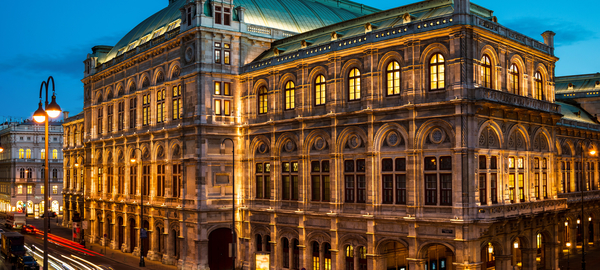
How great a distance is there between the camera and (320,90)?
4428 cm

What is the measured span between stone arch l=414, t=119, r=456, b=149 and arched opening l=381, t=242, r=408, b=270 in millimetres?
7814

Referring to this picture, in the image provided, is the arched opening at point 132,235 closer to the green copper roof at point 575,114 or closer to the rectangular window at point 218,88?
the rectangular window at point 218,88

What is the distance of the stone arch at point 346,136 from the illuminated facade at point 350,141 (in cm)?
13

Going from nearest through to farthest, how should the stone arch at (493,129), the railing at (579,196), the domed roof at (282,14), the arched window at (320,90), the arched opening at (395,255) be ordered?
the stone arch at (493,129) < the arched opening at (395,255) < the arched window at (320,90) < the domed roof at (282,14) < the railing at (579,196)

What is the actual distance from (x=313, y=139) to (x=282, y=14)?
63.2 ft

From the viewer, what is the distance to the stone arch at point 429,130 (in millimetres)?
35688

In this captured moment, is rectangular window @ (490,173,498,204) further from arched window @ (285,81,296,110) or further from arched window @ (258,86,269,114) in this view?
arched window @ (258,86,269,114)

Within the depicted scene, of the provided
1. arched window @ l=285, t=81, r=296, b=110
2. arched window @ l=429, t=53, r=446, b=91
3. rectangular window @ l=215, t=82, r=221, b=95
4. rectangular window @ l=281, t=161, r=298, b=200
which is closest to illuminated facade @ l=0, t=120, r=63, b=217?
rectangular window @ l=215, t=82, r=221, b=95

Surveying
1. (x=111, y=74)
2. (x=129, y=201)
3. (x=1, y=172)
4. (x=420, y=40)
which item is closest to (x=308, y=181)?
(x=420, y=40)

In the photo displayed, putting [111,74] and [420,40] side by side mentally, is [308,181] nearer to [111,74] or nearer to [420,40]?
[420,40]

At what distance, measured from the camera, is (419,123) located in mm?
37250

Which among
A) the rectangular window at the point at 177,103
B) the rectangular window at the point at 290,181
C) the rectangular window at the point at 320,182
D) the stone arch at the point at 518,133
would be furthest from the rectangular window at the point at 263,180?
the stone arch at the point at 518,133

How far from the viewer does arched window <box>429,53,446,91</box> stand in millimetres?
36584

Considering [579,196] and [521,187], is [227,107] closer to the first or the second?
[521,187]
